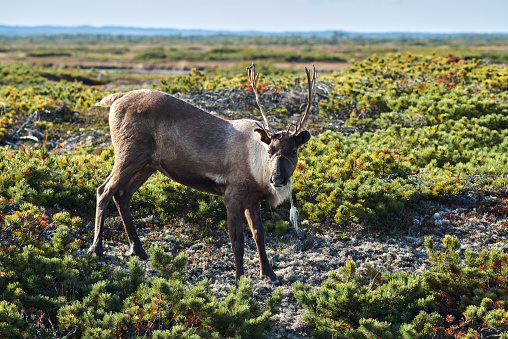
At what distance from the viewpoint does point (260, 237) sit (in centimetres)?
619

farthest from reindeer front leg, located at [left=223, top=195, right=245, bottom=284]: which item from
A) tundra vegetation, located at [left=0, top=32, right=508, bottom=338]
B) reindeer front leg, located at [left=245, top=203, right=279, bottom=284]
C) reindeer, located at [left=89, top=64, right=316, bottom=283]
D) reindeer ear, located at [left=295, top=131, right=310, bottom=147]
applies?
reindeer ear, located at [left=295, top=131, right=310, bottom=147]

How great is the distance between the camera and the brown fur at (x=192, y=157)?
575cm

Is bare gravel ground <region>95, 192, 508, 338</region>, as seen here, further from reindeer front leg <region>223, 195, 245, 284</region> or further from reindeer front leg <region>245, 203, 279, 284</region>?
reindeer front leg <region>223, 195, 245, 284</region>

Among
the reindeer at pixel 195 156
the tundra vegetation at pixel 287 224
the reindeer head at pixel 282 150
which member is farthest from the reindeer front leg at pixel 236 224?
the reindeer head at pixel 282 150

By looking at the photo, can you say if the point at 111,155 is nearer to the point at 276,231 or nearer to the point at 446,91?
the point at 276,231

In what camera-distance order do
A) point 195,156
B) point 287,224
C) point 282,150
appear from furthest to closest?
point 287,224, point 195,156, point 282,150

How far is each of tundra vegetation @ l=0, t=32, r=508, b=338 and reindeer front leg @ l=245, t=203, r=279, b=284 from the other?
24.2 inches

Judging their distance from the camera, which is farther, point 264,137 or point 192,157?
point 192,157

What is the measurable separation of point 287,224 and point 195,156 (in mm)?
2200

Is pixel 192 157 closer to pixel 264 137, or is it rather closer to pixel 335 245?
pixel 264 137

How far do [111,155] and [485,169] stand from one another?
24.9ft

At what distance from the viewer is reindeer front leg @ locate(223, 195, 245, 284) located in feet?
18.8

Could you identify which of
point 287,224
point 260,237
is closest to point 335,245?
point 287,224

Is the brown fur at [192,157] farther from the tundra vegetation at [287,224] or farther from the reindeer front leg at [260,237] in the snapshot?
the tundra vegetation at [287,224]
